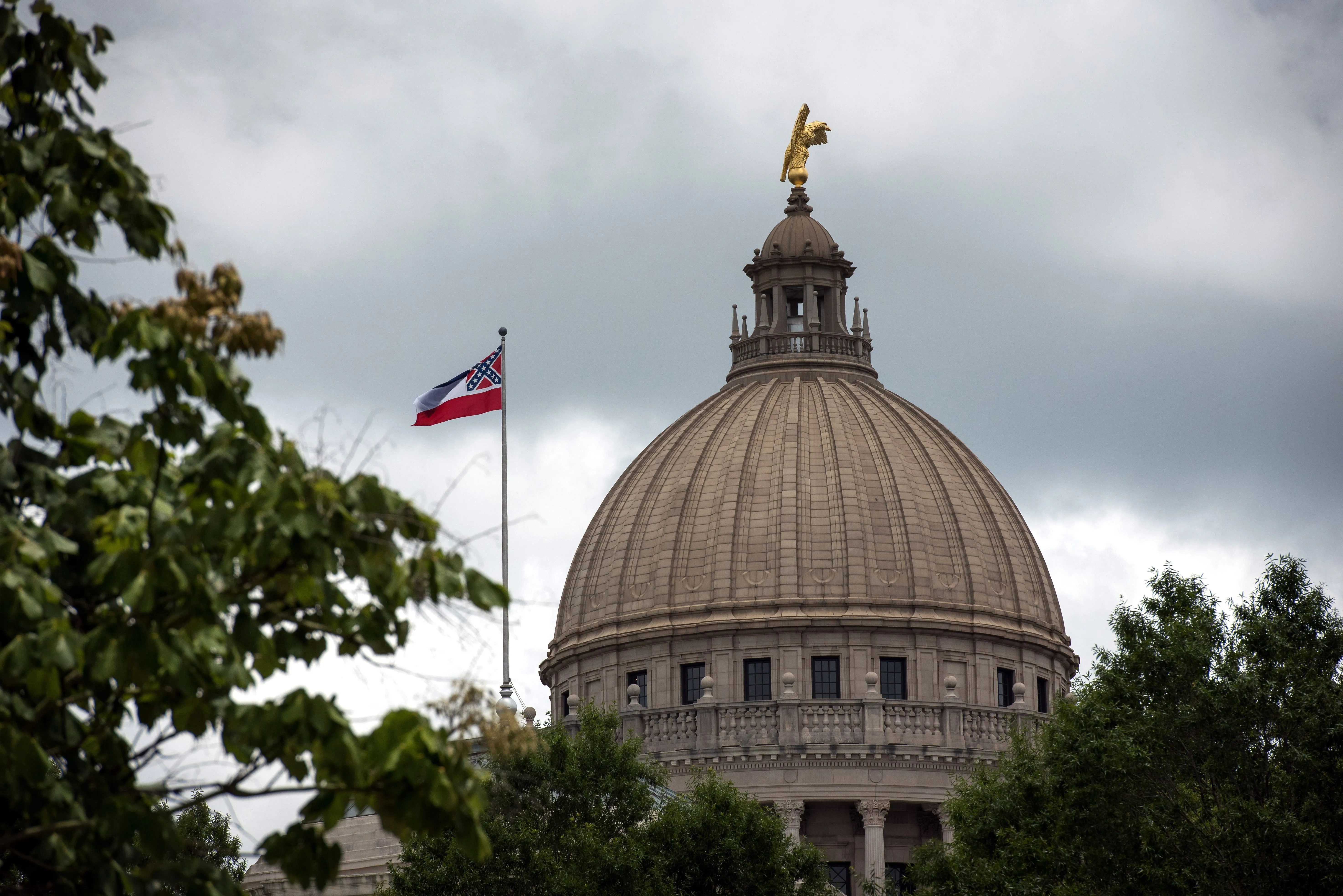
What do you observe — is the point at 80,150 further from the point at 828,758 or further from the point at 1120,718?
the point at 828,758

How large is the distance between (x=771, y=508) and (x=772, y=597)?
3.46 m

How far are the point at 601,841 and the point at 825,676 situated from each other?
2851 centimetres

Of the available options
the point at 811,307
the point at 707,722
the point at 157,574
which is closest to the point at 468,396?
the point at 707,722

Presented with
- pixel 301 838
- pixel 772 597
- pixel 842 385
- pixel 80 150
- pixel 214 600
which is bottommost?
pixel 301 838

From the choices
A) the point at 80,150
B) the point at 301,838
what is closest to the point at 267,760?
the point at 301,838

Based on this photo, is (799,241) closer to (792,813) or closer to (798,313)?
(798,313)

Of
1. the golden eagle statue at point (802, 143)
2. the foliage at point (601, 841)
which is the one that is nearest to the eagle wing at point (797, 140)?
the golden eagle statue at point (802, 143)

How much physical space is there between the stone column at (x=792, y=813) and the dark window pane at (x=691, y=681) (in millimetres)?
6590

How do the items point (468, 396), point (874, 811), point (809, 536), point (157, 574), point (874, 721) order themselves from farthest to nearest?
1. point (809, 536)
2. point (874, 721)
3. point (874, 811)
4. point (468, 396)
5. point (157, 574)

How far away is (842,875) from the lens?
7438cm

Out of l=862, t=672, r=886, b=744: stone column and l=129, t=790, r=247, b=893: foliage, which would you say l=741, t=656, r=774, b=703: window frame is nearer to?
l=862, t=672, r=886, b=744: stone column

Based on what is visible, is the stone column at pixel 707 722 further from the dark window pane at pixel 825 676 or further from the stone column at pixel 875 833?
the stone column at pixel 875 833

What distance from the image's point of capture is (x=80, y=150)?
1659cm

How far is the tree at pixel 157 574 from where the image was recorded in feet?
49.5
